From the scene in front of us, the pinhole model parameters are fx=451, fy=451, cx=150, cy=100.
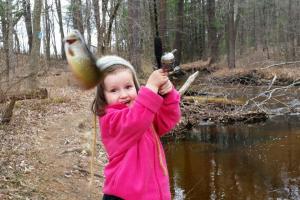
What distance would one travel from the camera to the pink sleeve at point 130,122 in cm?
224

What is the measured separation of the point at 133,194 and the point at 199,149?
8.83m

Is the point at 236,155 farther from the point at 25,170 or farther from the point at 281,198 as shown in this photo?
the point at 25,170

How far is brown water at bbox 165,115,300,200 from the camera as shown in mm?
7820

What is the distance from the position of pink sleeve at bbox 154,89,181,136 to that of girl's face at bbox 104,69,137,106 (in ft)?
0.60

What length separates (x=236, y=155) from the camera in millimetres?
10375

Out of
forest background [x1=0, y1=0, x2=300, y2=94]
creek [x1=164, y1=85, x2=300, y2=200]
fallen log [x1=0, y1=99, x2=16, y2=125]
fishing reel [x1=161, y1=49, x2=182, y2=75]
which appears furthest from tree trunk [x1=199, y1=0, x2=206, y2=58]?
fishing reel [x1=161, y1=49, x2=182, y2=75]

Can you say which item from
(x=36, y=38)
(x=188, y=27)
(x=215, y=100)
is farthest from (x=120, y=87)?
(x=188, y=27)

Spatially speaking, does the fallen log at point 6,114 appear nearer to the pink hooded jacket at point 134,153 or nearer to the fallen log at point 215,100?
the pink hooded jacket at point 134,153

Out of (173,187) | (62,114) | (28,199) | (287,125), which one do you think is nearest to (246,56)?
(287,125)

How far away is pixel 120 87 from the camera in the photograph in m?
2.50

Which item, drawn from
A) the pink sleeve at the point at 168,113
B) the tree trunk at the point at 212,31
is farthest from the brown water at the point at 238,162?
the tree trunk at the point at 212,31

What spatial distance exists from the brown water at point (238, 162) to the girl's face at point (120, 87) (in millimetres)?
5266

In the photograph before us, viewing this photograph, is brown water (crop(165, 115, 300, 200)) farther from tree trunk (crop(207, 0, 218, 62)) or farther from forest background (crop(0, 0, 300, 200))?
tree trunk (crop(207, 0, 218, 62))

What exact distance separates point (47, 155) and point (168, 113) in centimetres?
560
